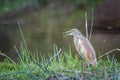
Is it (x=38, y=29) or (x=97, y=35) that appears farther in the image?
(x=38, y=29)

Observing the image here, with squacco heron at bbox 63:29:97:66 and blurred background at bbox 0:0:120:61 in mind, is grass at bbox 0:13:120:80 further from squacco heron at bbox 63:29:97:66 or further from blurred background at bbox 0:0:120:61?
blurred background at bbox 0:0:120:61

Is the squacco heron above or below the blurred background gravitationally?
above

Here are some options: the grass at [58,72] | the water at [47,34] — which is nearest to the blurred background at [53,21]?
the water at [47,34]

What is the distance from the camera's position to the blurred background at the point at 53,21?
47.4 ft

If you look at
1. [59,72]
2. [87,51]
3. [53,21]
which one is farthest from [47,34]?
[59,72]

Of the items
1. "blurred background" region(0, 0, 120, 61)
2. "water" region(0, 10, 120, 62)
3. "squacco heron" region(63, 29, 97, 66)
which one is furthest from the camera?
"blurred background" region(0, 0, 120, 61)

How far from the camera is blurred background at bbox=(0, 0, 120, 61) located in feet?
47.4

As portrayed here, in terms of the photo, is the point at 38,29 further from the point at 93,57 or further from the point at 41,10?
the point at 93,57

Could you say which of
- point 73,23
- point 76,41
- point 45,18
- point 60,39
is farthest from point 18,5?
point 76,41

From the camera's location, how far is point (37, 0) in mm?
24266

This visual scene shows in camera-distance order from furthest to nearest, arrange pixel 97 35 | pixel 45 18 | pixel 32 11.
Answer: pixel 32 11 → pixel 45 18 → pixel 97 35

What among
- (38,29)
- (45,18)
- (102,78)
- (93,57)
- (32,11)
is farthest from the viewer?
(32,11)

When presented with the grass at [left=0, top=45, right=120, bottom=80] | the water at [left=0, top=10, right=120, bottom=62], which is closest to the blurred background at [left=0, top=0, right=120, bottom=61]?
the water at [left=0, top=10, right=120, bottom=62]

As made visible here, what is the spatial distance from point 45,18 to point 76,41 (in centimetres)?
1468
